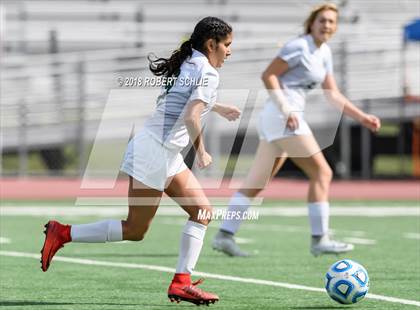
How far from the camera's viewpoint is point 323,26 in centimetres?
964

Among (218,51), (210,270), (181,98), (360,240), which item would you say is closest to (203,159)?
(181,98)

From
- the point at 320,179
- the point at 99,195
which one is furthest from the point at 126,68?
the point at 320,179

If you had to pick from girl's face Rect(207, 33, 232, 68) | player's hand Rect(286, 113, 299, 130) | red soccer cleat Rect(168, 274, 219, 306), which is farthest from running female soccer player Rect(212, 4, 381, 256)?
red soccer cleat Rect(168, 274, 219, 306)

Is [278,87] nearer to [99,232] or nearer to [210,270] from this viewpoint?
[210,270]

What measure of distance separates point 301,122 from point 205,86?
3.27 m

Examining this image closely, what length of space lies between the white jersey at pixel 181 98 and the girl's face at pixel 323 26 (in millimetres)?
3118

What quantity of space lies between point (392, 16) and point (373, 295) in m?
23.8

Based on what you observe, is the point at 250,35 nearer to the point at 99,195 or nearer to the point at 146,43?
the point at 146,43

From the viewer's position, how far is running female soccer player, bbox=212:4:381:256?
953cm

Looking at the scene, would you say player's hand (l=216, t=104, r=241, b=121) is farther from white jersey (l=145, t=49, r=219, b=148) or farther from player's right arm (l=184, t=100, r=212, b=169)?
player's right arm (l=184, t=100, r=212, b=169)

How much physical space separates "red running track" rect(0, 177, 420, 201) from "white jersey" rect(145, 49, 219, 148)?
40.3 ft

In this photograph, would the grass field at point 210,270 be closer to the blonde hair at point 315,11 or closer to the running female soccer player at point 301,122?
the running female soccer player at point 301,122

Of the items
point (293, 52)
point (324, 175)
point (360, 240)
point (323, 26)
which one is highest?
point (323, 26)

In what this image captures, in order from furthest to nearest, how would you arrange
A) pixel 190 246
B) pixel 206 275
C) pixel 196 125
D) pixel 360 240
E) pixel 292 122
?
1. pixel 360 240
2. pixel 292 122
3. pixel 206 275
4. pixel 190 246
5. pixel 196 125
